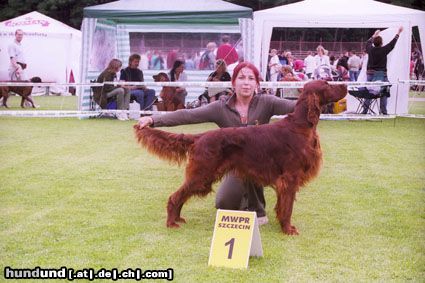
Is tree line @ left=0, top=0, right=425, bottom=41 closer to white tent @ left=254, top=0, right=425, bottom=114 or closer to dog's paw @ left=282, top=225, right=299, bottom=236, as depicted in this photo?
white tent @ left=254, top=0, right=425, bottom=114

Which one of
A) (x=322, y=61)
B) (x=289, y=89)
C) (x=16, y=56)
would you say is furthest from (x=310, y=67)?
(x=16, y=56)

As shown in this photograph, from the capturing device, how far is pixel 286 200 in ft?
12.5

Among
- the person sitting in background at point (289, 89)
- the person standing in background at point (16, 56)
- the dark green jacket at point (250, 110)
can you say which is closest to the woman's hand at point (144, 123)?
the dark green jacket at point (250, 110)

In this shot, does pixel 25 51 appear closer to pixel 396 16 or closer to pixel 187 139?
pixel 396 16

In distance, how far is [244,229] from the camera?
3148mm

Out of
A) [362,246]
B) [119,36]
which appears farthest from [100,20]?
[362,246]

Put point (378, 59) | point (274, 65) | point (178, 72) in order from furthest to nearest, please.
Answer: point (274, 65) < point (178, 72) < point (378, 59)

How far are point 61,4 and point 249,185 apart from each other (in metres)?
25.7

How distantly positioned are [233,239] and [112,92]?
8.21 metres

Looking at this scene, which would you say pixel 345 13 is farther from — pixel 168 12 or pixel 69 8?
pixel 69 8

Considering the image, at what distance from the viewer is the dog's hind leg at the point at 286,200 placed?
3.80m

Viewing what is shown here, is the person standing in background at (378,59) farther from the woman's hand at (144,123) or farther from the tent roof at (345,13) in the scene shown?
the woman's hand at (144,123)

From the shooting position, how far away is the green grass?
318 centimetres

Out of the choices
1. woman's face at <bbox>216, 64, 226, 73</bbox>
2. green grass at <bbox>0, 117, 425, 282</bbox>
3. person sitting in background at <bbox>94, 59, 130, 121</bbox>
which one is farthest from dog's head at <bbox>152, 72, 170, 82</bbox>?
green grass at <bbox>0, 117, 425, 282</bbox>
